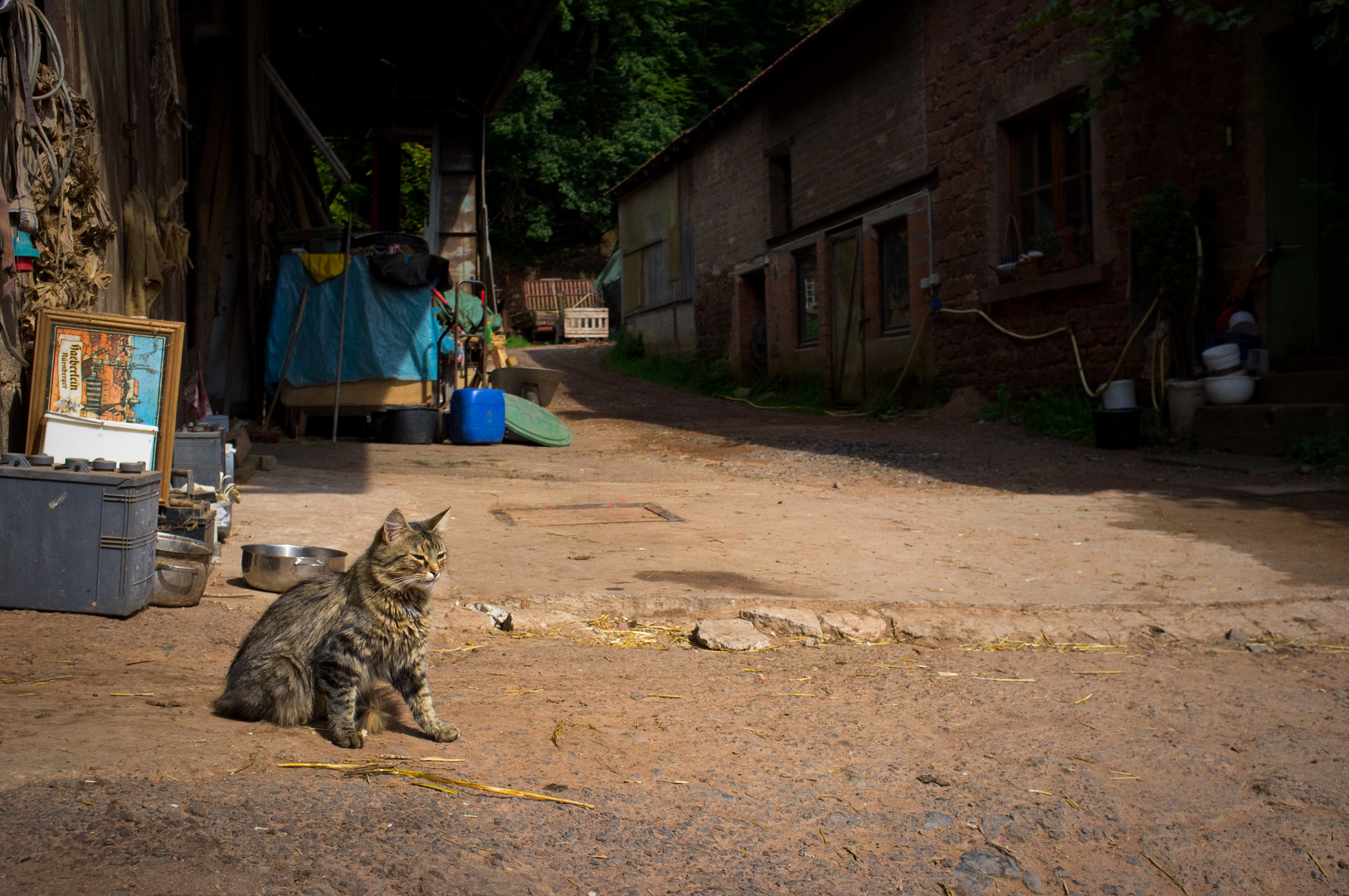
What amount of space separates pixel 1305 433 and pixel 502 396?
7.33 metres

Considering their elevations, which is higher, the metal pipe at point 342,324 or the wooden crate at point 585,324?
the wooden crate at point 585,324

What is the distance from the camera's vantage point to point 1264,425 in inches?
330

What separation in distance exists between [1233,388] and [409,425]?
25.0 ft

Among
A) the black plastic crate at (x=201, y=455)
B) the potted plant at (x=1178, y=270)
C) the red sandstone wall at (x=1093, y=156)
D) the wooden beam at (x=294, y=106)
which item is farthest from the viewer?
the wooden beam at (x=294, y=106)

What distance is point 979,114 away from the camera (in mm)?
12109

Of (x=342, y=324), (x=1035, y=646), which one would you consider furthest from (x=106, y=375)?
(x=342, y=324)

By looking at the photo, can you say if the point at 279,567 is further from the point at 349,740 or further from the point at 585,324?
the point at 585,324

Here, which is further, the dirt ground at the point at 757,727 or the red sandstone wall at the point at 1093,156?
the red sandstone wall at the point at 1093,156

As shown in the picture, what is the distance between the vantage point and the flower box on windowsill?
10.4 m

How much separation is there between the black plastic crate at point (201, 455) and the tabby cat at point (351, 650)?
9.74 ft

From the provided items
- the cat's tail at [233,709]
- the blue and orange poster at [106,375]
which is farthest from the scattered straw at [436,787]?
the blue and orange poster at [106,375]

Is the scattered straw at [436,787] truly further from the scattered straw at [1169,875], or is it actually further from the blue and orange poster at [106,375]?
the blue and orange poster at [106,375]

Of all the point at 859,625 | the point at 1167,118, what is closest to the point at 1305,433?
the point at 1167,118

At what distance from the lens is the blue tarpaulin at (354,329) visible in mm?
9820
